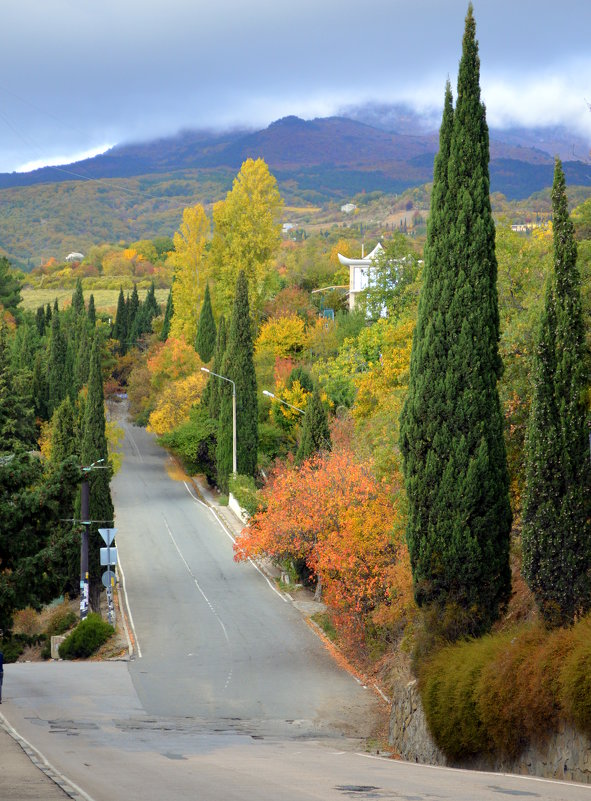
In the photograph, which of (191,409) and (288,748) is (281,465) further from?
(288,748)

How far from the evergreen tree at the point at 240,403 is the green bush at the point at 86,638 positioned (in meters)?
22.8

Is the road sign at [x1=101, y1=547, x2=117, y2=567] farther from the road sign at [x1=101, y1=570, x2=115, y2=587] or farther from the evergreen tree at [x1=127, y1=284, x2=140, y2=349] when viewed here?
the evergreen tree at [x1=127, y1=284, x2=140, y2=349]

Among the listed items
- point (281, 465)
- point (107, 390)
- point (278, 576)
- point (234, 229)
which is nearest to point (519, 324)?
point (278, 576)

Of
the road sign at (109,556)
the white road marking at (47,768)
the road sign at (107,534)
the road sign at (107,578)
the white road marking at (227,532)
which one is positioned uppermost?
the white road marking at (47,768)

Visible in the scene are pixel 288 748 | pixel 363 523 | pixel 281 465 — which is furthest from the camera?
pixel 281 465

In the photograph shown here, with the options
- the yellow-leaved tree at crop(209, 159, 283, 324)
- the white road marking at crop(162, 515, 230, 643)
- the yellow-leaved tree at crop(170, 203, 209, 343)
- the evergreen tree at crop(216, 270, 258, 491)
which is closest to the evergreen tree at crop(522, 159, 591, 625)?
the white road marking at crop(162, 515, 230, 643)

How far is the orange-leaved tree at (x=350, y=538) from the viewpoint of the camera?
25.5m

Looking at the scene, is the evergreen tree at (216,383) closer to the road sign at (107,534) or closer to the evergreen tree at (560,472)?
the road sign at (107,534)

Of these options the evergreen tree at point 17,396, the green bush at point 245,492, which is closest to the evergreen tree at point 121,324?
the evergreen tree at point 17,396

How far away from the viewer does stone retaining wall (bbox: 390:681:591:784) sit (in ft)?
47.1

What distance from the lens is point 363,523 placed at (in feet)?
94.0

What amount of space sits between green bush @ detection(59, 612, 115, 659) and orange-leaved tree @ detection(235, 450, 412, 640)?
223 inches

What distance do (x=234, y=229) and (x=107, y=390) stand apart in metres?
27.5

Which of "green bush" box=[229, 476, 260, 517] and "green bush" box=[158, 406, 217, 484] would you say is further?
"green bush" box=[158, 406, 217, 484]
